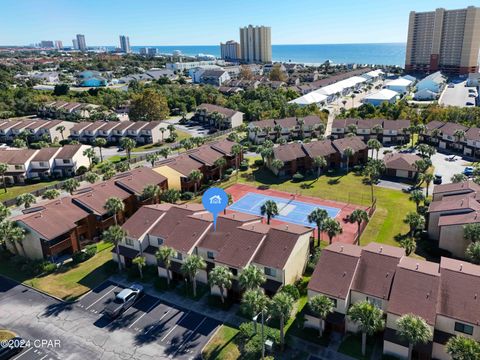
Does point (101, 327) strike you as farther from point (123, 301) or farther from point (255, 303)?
point (255, 303)

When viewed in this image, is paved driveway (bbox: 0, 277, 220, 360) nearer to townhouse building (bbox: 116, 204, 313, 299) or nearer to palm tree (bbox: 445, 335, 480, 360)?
townhouse building (bbox: 116, 204, 313, 299)

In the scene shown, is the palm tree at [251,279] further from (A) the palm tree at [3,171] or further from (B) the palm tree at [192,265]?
(A) the palm tree at [3,171]

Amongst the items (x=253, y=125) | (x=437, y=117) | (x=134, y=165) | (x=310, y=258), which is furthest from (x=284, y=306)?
(x=437, y=117)

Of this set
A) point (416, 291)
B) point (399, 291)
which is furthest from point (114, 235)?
point (416, 291)

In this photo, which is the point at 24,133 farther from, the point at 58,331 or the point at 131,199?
the point at 58,331

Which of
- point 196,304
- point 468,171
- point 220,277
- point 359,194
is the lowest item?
point 196,304

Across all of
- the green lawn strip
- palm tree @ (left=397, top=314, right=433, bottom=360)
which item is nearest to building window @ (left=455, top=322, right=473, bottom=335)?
palm tree @ (left=397, top=314, right=433, bottom=360)

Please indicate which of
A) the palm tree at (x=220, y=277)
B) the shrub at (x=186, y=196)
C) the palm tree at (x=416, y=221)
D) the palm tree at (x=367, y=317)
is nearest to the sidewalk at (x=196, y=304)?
the palm tree at (x=220, y=277)
